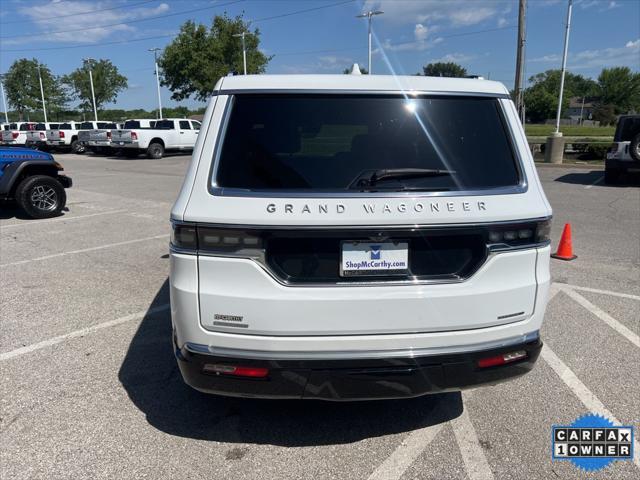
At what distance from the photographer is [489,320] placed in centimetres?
237

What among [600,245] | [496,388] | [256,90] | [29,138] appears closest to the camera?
[256,90]

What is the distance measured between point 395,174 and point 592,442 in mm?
1907

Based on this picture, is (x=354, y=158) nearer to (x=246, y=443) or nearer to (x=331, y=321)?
(x=331, y=321)

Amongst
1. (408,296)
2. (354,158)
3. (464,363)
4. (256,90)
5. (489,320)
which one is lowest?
(464,363)

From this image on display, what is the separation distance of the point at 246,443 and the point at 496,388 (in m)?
1.69

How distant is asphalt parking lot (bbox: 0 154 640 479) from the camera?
2498 millimetres

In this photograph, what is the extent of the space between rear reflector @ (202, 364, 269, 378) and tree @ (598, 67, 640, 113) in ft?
404

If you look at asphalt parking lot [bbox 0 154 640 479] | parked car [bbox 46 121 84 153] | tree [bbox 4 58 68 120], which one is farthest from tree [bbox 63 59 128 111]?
asphalt parking lot [bbox 0 154 640 479]

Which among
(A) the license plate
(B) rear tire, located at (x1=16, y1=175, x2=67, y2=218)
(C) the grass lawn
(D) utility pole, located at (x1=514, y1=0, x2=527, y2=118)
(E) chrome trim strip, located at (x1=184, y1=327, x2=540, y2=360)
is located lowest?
(C) the grass lawn

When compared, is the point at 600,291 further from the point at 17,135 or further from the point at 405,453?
the point at 17,135

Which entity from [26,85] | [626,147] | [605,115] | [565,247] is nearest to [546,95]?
[605,115]

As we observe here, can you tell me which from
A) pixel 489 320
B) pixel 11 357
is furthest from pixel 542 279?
pixel 11 357

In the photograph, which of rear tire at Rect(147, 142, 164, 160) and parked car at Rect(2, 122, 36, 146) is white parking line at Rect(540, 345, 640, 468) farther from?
parked car at Rect(2, 122, 36, 146)

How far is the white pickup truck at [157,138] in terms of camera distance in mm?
24734
